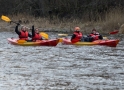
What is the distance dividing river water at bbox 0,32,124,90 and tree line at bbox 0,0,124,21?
47.4ft

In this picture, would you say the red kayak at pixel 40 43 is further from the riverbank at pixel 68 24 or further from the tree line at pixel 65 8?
the tree line at pixel 65 8

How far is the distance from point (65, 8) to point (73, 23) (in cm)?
441

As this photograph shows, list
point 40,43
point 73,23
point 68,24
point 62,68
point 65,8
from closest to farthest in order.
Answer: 1. point 62,68
2. point 40,43
3. point 68,24
4. point 73,23
5. point 65,8

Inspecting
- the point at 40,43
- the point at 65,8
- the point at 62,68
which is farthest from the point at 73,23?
the point at 62,68

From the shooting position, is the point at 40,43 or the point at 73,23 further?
the point at 73,23

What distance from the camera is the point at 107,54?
18297 mm

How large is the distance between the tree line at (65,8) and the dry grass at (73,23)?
0.99m

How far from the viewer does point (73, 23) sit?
34.8 meters

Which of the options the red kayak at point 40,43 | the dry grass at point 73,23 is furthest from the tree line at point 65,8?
the red kayak at point 40,43

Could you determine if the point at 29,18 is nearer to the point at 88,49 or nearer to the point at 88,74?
the point at 88,49

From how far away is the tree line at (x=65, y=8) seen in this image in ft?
116

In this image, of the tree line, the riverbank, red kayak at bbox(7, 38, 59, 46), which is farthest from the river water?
the tree line

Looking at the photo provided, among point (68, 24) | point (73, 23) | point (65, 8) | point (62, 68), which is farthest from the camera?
point (65, 8)

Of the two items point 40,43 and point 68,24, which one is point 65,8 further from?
point 40,43
